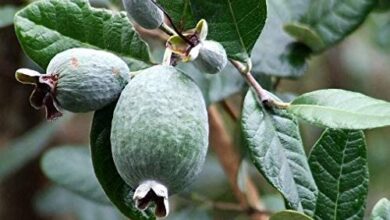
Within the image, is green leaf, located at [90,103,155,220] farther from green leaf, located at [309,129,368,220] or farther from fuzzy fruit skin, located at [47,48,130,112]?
green leaf, located at [309,129,368,220]

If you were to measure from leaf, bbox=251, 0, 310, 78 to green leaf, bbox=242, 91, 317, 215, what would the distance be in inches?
11.8

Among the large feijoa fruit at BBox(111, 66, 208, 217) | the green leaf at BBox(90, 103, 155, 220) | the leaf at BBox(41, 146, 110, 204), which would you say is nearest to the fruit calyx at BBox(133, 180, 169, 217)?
the large feijoa fruit at BBox(111, 66, 208, 217)

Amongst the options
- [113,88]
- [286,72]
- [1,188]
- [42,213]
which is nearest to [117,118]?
[113,88]

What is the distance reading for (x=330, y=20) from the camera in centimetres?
118

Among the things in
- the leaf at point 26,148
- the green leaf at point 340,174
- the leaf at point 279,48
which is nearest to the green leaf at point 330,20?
the leaf at point 279,48

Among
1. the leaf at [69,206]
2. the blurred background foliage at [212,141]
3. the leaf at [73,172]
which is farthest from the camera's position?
the leaf at [69,206]

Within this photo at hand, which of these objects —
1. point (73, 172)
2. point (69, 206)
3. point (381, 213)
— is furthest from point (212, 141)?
point (381, 213)

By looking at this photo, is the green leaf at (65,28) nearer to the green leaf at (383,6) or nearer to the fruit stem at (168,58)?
the fruit stem at (168,58)

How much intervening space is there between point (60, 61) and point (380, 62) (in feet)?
6.56

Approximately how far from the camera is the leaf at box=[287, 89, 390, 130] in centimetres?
73

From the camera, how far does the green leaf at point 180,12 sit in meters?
0.78

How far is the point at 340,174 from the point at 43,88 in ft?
1.10

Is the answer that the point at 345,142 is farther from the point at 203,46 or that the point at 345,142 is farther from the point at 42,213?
the point at 42,213

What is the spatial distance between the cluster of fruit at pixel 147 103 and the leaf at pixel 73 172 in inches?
28.5
